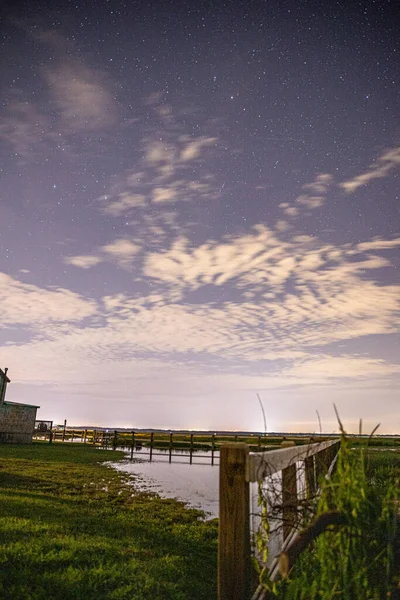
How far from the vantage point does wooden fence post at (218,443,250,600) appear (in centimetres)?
279

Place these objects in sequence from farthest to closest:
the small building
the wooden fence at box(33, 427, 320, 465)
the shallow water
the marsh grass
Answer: the small building
the wooden fence at box(33, 427, 320, 465)
the shallow water
the marsh grass

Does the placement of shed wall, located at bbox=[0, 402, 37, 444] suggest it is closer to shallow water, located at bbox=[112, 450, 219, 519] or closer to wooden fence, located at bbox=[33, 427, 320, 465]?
wooden fence, located at bbox=[33, 427, 320, 465]

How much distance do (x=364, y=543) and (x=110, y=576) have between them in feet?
10.8

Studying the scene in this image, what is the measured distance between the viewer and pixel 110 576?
5.09 meters

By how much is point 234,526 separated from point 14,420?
37.7 meters

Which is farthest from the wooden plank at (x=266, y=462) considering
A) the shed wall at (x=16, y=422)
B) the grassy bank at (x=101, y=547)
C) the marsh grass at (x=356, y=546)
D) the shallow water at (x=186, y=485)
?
the shed wall at (x=16, y=422)

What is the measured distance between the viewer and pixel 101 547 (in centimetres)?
626

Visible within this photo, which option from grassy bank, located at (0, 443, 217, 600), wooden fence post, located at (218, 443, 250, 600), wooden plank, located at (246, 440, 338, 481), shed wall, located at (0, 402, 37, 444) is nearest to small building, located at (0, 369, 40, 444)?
shed wall, located at (0, 402, 37, 444)

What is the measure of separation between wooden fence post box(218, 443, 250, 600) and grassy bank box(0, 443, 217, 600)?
2237 mm

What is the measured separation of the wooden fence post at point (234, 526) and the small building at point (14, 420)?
37.1 metres

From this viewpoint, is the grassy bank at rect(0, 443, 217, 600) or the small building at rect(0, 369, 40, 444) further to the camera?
the small building at rect(0, 369, 40, 444)

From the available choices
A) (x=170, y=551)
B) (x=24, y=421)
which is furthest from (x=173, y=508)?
(x=24, y=421)

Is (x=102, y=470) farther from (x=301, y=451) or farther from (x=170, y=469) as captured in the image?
(x=301, y=451)

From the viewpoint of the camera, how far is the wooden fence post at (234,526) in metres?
2.79
